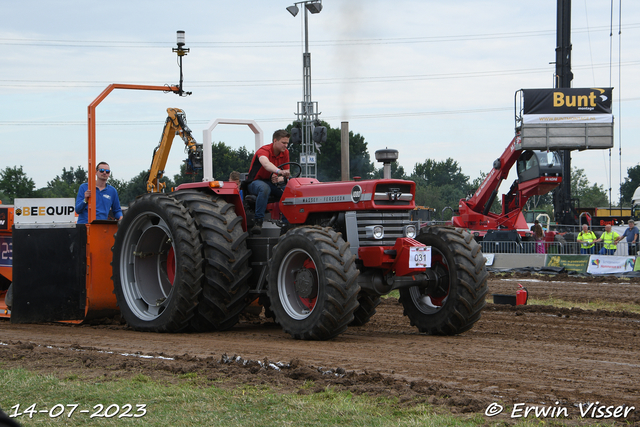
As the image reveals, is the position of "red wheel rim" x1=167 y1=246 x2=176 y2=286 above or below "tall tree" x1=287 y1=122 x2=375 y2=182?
below

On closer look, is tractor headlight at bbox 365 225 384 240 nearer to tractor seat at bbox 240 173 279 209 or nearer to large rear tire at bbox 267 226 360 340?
large rear tire at bbox 267 226 360 340

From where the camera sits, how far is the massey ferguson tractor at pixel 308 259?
758 centimetres

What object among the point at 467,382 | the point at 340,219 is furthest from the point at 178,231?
the point at 467,382

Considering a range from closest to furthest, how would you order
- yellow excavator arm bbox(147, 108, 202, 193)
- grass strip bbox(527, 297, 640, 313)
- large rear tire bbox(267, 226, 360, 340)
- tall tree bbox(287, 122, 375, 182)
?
large rear tire bbox(267, 226, 360, 340) → grass strip bbox(527, 297, 640, 313) → yellow excavator arm bbox(147, 108, 202, 193) → tall tree bbox(287, 122, 375, 182)

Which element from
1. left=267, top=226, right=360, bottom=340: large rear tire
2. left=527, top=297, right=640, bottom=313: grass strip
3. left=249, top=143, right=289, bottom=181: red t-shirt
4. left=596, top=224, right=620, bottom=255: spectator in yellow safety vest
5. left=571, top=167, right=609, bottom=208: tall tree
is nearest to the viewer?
left=267, top=226, right=360, bottom=340: large rear tire

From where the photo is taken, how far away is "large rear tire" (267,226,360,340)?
23.7 feet

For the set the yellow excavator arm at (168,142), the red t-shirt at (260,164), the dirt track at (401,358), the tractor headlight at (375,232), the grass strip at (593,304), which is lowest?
the grass strip at (593,304)

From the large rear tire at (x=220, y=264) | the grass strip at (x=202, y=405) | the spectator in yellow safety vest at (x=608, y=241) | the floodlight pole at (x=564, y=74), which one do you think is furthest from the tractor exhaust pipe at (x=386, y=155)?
the floodlight pole at (x=564, y=74)

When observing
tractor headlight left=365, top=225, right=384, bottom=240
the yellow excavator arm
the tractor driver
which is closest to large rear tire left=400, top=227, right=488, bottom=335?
tractor headlight left=365, top=225, right=384, bottom=240

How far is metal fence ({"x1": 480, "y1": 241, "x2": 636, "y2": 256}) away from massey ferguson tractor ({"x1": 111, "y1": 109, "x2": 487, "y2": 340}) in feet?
44.5

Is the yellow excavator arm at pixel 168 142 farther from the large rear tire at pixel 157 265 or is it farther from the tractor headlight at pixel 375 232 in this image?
the tractor headlight at pixel 375 232

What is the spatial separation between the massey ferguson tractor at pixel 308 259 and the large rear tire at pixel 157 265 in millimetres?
16

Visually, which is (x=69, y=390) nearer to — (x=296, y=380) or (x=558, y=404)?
(x=296, y=380)

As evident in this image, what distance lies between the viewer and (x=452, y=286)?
316 inches
